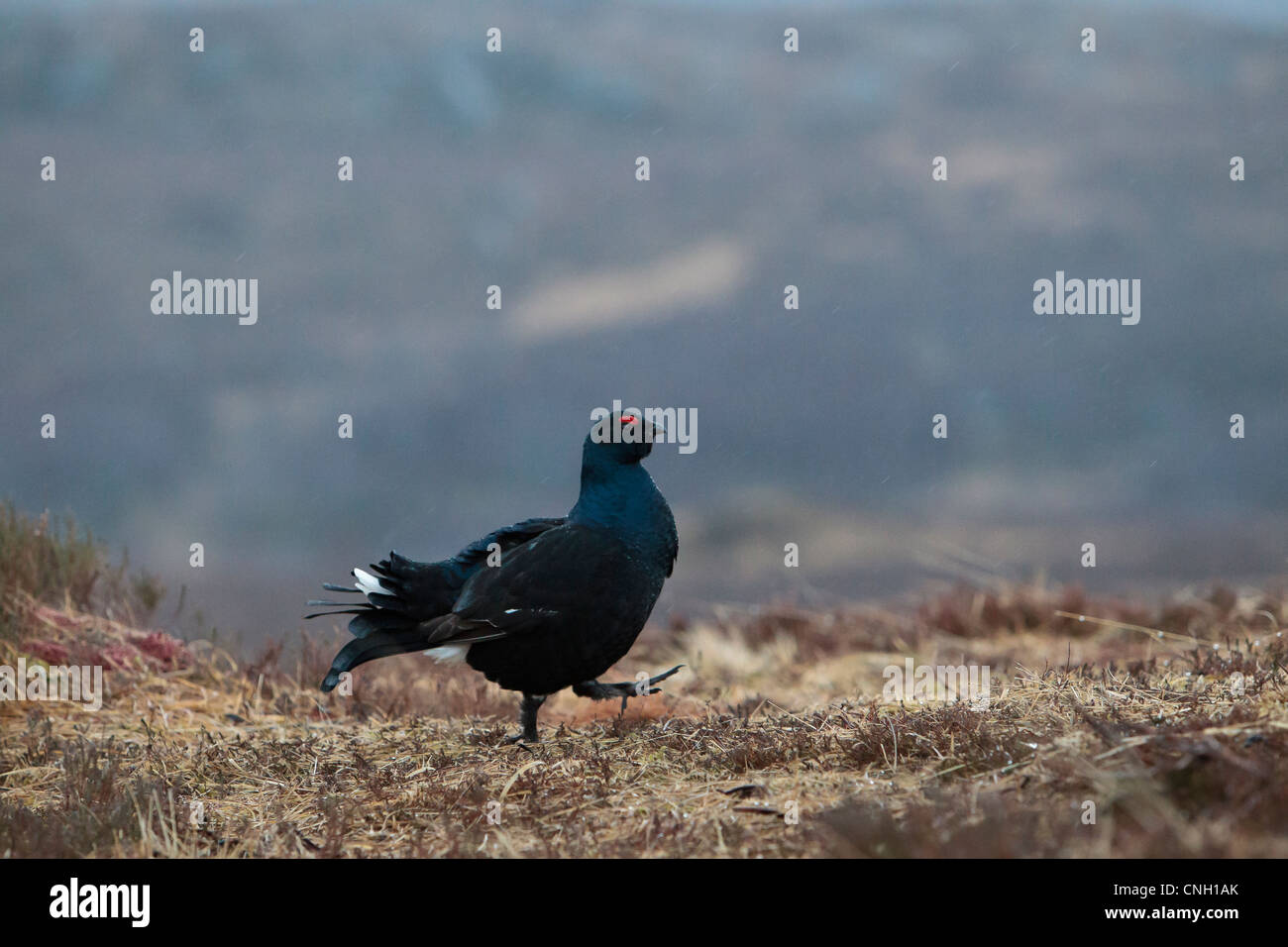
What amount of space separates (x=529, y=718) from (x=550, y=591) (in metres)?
0.83

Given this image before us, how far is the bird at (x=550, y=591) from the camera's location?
18.4ft

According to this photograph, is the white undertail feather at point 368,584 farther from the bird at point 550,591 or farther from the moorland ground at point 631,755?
the moorland ground at point 631,755

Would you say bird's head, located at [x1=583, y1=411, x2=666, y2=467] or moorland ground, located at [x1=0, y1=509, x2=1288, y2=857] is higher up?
bird's head, located at [x1=583, y1=411, x2=666, y2=467]

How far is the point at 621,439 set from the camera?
579 cm

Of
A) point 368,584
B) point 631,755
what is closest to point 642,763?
point 631,755

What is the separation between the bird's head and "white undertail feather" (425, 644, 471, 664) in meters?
1.23

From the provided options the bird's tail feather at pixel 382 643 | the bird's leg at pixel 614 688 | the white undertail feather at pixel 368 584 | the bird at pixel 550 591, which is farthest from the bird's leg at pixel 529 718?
the white undertail feather at pixel 368 584

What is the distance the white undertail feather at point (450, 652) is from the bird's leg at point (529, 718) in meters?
0.42

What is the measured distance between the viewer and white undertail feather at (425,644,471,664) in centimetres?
587

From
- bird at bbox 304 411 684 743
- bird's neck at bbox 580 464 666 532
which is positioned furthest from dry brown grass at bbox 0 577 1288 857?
bird's neck at bbox 580 464 666 532

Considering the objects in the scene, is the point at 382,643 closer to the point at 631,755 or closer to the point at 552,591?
the point at 552,591

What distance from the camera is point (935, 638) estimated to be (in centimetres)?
1025

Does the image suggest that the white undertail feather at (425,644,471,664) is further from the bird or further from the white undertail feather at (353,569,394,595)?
the white undertail feather at (353,569,394,595)
